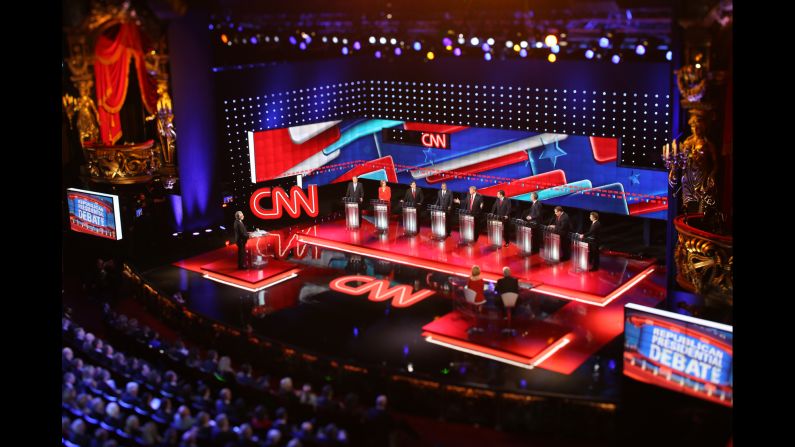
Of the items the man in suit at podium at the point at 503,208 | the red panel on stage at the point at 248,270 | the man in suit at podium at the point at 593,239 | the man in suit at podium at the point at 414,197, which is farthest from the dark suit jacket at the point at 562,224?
the red panel on stage at the point at 248,270

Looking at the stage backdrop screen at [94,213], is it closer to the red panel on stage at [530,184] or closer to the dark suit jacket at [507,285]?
the dark suit jacket at [507,285]

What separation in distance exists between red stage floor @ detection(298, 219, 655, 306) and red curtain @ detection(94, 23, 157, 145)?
4.49 meters

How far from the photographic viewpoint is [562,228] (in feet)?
51.6

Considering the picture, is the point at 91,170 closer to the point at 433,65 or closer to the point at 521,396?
the point at 433,65

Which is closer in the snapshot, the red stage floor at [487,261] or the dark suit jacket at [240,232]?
the red stage floor at [487,261]

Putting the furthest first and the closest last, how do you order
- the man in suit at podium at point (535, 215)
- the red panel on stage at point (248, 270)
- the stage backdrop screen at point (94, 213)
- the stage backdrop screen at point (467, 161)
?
the stage backdrop screen at point (467, 161) < the man in suit at podium at point (535, 215) < the stage backdrop screen at point (94, 213) < the red panel on stage at point (248, 270)

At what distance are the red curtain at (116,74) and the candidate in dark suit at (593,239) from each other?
30.7 feet

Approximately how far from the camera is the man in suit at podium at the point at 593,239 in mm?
15080

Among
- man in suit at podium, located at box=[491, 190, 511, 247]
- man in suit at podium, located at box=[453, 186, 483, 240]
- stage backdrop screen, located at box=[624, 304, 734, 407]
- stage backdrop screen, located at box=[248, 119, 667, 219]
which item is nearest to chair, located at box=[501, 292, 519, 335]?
stage backdrop screen, located at box=[624, 304, 734, 407]

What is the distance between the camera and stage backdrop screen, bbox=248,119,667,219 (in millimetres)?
17766

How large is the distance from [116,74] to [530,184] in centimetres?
917

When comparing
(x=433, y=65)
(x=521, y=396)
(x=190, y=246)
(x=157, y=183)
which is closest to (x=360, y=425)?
(x=521, y=396)

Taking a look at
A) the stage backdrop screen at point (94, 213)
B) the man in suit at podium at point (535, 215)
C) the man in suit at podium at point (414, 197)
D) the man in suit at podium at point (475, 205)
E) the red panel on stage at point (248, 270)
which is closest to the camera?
the red panel on stage at point (248, 270)

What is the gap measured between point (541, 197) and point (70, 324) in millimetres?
10669
